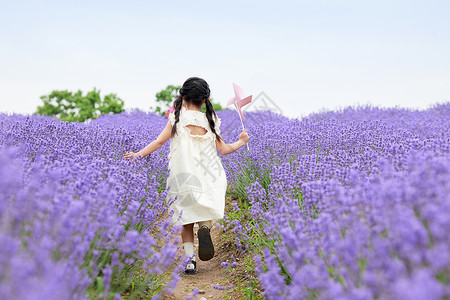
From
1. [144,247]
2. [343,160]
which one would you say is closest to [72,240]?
[144,247]

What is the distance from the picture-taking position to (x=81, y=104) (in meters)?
13.9

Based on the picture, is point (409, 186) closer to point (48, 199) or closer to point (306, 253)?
point (306, 253)

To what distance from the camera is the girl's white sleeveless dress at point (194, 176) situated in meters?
3.41

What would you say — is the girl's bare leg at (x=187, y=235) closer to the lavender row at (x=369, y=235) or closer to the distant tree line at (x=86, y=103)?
the lavender row at (x=369, y=235)

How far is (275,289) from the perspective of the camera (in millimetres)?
1701

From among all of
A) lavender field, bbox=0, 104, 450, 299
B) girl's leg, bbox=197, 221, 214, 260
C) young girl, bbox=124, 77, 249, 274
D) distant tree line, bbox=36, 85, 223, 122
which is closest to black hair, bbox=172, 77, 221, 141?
young girl, bbox=124, 77, 249, 274

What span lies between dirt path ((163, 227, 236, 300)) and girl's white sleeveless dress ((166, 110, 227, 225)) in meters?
0.50

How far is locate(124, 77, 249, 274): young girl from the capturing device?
11.2 feet

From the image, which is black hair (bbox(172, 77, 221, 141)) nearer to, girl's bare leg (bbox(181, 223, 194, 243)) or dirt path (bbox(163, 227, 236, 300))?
girl's bare leg (bbox(181, 223, 194, 243))

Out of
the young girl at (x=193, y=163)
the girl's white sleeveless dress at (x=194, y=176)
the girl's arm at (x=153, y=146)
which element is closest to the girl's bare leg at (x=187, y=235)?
the young girl at (x=193, y=163)

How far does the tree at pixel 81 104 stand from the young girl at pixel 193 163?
10496 millimetres

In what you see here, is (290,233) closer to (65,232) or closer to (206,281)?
(65,232)

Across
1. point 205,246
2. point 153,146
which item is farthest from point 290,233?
point 153,146

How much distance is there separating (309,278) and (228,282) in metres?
1.84
